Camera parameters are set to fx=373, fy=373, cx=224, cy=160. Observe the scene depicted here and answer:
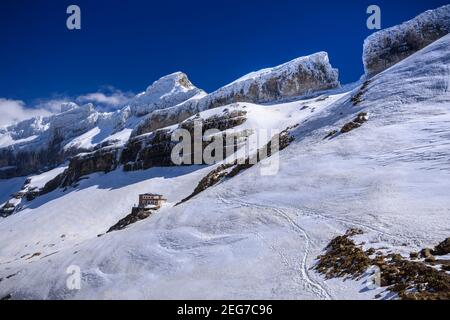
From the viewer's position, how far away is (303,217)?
693 inches

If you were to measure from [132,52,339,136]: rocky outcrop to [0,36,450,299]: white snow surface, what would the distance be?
53.9m

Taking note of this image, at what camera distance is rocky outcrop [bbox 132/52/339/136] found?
89.8m

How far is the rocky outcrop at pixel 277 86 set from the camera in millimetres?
89750

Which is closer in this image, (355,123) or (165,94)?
(355,123)

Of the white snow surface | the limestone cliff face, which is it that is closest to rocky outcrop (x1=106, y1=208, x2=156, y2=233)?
the white snow surface

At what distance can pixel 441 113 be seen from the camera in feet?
83.7

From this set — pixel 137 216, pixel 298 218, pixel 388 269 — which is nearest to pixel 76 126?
pixel 137 216

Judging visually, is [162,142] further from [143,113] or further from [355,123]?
[143,113]

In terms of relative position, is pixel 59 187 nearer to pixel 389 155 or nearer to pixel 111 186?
pixel 111 186

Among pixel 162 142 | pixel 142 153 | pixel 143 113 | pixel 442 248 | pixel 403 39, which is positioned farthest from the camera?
pixel 143 113

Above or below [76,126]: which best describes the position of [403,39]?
above

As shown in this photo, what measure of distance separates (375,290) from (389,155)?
1317 cm

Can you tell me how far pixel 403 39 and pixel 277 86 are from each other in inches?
1152
